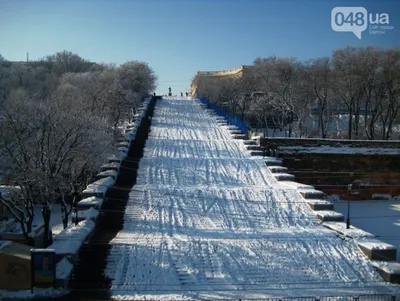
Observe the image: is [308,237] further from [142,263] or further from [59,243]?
[59,243]

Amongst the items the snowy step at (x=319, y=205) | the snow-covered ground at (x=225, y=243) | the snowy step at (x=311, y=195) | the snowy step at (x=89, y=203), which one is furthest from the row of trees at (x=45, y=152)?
the snowy step at (x=319, y=205)

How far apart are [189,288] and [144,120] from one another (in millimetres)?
28332

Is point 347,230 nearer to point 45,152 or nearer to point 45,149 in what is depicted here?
point 45,152

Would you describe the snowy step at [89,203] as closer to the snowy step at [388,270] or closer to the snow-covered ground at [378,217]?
the snowy step at [388,270]

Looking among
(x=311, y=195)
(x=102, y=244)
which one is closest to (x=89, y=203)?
(x=102, y=244)

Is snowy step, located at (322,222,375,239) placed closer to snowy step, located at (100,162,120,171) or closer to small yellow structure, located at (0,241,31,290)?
small yellow structure, located at (0,241,31,290)

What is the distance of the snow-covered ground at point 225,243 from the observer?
498 inches

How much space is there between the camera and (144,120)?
3962 cm

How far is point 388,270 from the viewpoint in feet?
44.1

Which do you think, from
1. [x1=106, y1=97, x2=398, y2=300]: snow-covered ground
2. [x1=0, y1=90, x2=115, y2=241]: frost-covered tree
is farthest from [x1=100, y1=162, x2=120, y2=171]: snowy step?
[x1=106, y1=97, x2=398, y2=300]: snow-covered ground

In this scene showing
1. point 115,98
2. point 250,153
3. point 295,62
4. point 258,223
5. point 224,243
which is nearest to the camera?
point 224,243

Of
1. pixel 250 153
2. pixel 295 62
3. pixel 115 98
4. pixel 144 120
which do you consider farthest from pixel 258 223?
pixel 295 62

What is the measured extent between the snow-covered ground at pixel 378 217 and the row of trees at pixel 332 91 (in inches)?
543

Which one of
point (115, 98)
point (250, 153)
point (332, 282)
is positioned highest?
point (115, 98)
